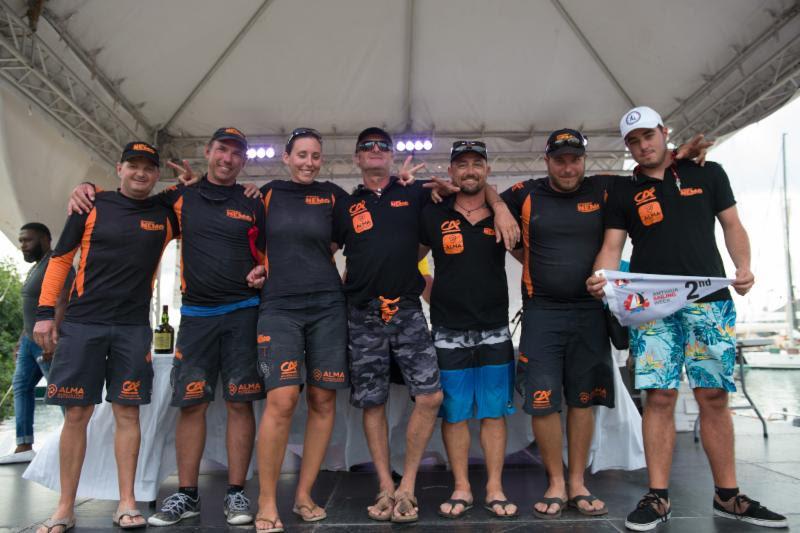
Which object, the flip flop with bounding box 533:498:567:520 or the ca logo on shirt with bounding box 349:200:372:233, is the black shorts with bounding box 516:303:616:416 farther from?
the ca logo on shirt with bounding box 349:200:372:233

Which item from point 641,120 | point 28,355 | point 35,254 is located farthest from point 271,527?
point 35,254

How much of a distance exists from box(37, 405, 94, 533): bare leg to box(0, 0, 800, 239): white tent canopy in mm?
3493

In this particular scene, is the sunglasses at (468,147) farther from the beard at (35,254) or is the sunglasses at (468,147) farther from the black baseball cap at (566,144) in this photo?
the beard at (35,254)

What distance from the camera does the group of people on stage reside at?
8.43 feet

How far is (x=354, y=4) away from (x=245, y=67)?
1.53 metres

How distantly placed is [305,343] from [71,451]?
46.3 inches

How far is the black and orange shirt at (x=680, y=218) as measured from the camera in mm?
2529

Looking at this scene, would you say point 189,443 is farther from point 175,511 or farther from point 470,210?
point 470,210

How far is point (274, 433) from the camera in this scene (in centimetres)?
258

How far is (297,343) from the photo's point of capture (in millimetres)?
2646

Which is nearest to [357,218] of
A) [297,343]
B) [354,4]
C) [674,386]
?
[297,343]

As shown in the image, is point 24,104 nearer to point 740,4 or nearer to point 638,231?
point 638,231

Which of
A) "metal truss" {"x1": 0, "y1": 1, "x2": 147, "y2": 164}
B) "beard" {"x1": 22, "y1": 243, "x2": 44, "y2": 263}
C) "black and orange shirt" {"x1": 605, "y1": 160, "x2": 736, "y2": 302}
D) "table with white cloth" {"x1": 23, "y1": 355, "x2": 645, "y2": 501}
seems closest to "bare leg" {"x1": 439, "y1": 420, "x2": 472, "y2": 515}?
"table with white cloth" {"x1": 23, "y1": 355, "x2": 645, "y2": 501}

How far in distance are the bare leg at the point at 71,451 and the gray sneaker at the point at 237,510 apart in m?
0.69
